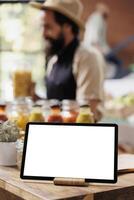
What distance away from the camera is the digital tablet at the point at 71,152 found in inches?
63.9

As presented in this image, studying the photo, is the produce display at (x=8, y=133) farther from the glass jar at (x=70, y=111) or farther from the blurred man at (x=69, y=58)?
the blurred man at (x=69, y=58)

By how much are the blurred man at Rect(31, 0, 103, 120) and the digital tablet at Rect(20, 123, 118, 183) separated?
146 cm

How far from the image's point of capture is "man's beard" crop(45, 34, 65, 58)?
11.1 ft

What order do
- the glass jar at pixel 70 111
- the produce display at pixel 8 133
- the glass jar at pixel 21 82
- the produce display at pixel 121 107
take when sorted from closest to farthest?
the produce display at pixel 8 133
the glass jar at pixel 70 111
the glass jar at pixel 21 82
the produce display at pixel 121 107

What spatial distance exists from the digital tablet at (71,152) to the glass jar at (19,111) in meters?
0.81

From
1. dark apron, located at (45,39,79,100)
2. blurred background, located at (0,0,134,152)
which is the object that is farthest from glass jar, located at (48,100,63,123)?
blurred background, located at (0,0,134,152)

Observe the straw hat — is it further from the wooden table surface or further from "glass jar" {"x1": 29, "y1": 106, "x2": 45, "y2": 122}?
the wooden table surface

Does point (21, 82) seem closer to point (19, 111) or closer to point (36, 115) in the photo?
point (19, 111)

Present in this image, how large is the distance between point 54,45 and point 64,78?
0.89 ft

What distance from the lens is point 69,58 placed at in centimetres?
335

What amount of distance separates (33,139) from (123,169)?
14.9 inches

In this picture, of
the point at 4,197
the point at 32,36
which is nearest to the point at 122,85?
the point at 32,36

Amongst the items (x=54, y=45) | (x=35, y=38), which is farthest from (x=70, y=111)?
(x=35, y=38)

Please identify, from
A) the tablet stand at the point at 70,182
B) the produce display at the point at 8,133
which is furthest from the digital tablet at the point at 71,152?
the produce display at the point at 8,133
